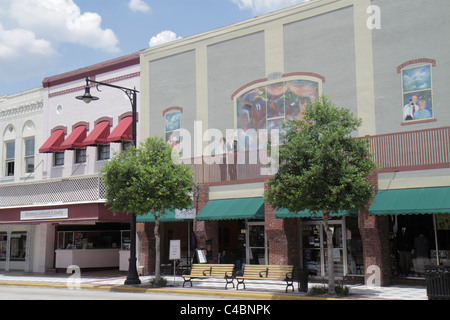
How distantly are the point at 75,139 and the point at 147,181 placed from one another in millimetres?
9983

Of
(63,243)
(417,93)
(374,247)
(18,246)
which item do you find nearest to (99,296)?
(374,247)

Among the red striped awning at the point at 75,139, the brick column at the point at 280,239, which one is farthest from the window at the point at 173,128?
the brick column at the point at 280,239

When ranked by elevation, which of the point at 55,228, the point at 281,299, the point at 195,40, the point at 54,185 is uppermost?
the point at 195,40

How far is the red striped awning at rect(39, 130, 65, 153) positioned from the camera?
28334 mm

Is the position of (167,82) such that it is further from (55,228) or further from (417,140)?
(417,140)

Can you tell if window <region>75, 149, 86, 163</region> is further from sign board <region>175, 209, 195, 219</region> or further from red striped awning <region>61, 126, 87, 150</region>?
sign board <region>175, 209, 195, 219</region>

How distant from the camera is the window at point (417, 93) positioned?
61.7ft

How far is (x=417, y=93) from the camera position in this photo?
748 inches

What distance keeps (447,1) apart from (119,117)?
16146mm

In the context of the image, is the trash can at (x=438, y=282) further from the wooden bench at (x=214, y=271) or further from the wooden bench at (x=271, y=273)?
the wooden bench at (x=214, y=271)

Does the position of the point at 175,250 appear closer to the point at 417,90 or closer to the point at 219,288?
the point at 219,288

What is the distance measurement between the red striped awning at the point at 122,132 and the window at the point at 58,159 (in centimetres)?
491

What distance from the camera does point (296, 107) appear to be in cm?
2194

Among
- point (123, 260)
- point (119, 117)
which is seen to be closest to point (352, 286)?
point (123, 260)
